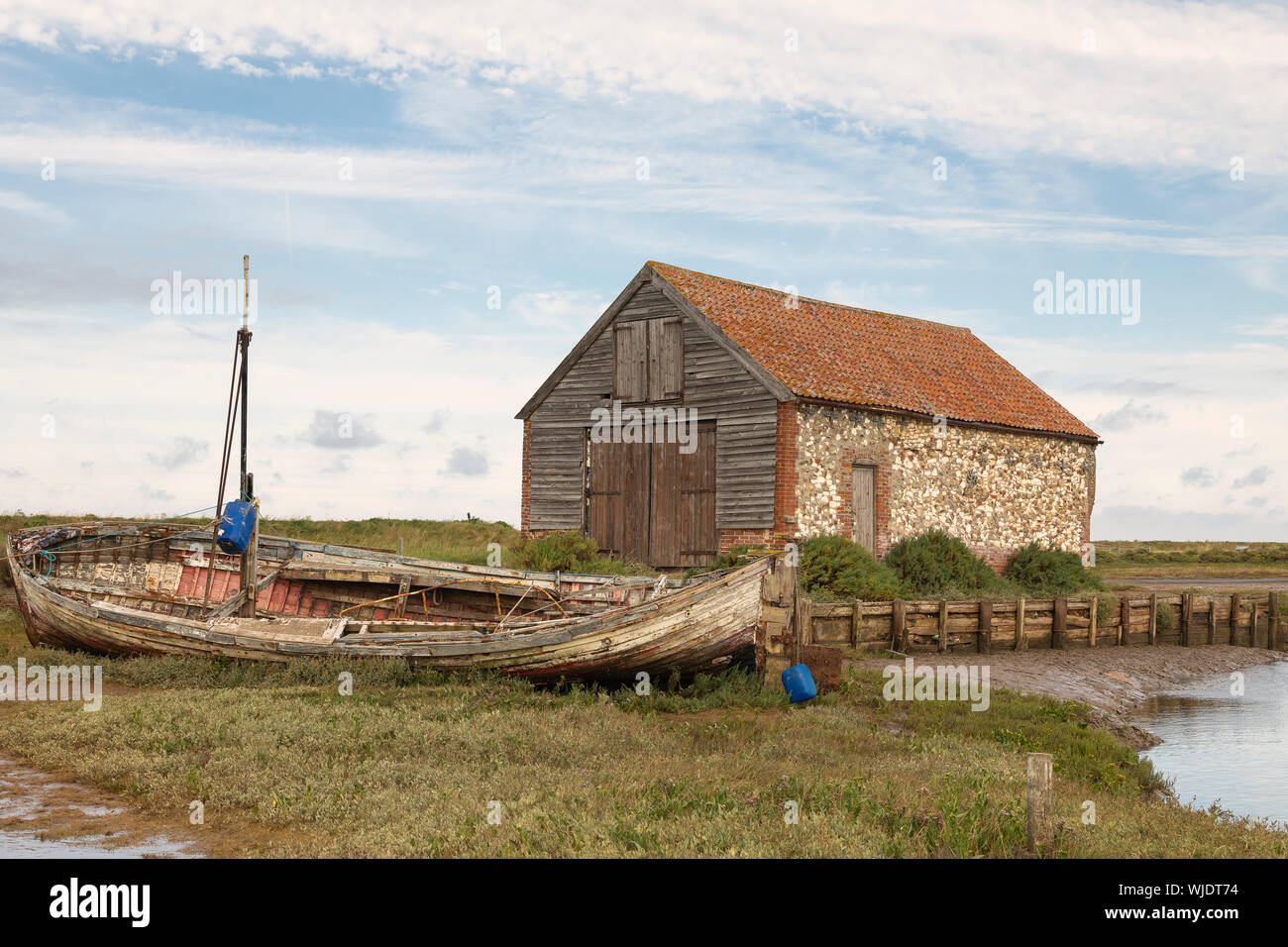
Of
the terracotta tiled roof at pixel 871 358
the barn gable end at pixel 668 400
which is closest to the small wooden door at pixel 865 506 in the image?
the terracotta tiled roof at pixel 871 358

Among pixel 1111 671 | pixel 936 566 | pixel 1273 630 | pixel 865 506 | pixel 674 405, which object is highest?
pixel 674 405

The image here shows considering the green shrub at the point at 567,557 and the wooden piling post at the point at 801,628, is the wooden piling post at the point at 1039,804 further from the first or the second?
the green shrub at the point at 567,557

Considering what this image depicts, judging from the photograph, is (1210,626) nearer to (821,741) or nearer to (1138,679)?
(1138,679)

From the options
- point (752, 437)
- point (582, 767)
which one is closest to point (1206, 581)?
point (752, 437)

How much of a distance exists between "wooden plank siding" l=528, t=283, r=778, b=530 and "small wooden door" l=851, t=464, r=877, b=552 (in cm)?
279

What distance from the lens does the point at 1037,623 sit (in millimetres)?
23719

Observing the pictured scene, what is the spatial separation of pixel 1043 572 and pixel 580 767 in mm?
23335

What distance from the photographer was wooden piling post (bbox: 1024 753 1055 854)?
24.2 ft

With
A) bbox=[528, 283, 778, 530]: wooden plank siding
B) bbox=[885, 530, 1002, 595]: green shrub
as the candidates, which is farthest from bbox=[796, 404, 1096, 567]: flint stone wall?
bbox=[528, 283, 778, 530]: wooden plank siding

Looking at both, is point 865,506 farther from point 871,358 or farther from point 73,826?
point 73,826

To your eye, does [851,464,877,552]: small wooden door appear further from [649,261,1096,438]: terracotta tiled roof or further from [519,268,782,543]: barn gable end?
[519,268,782,543]: barn gable end

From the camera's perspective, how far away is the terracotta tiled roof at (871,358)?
25.9 metres

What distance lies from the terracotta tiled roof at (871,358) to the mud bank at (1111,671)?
698cm
